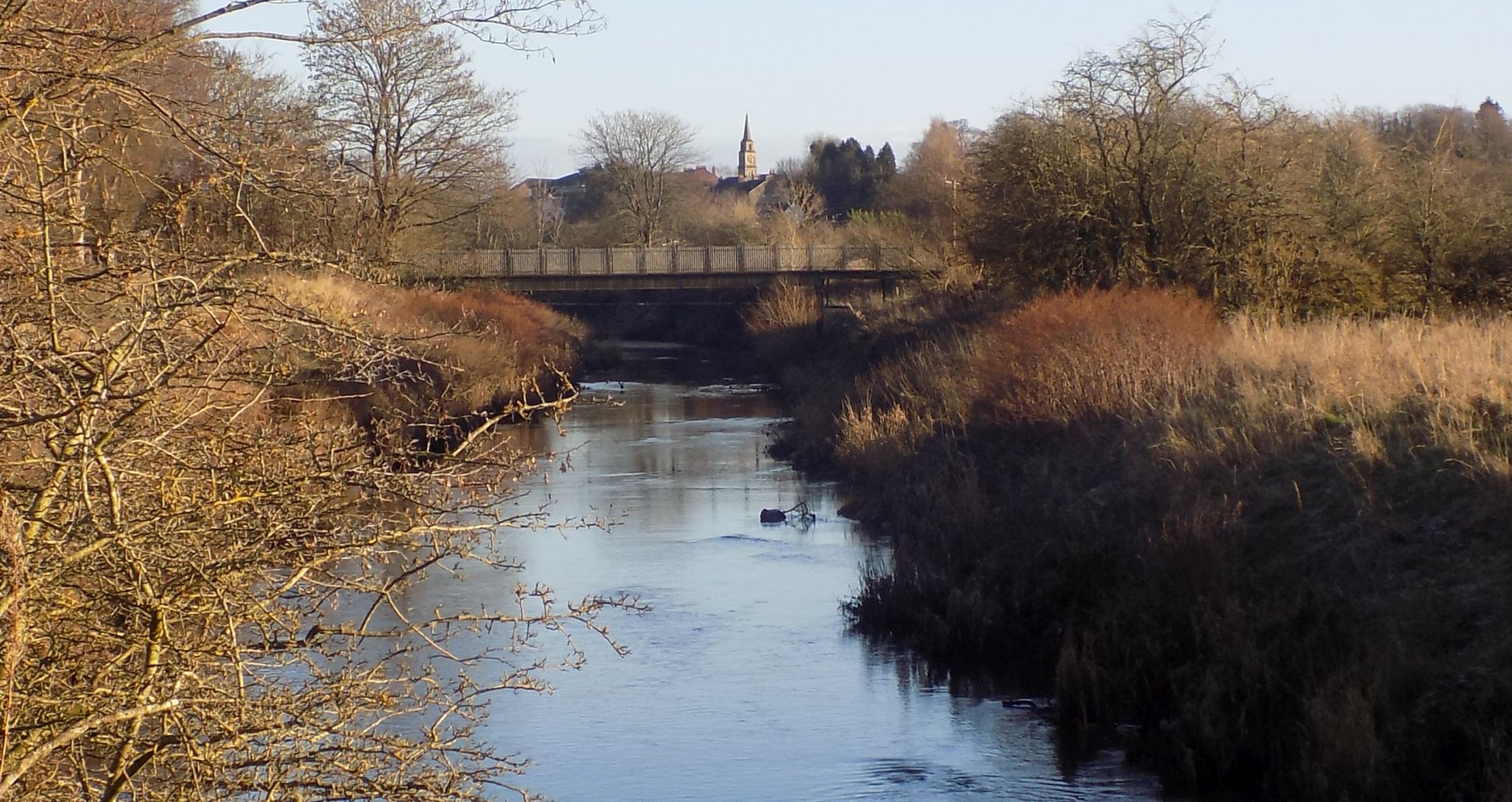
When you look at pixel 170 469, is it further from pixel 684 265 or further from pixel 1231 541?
pixel 684 265

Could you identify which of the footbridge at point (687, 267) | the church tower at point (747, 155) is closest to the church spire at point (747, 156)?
the church tower at point (747, 155)

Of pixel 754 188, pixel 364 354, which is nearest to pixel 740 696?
pixel 364 354

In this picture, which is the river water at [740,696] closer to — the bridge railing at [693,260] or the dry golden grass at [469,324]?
the dry golden grass at [469,324]

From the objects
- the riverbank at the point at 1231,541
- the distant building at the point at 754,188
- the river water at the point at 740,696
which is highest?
the distant building at the point at 754,188

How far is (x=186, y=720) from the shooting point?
15.7 feet

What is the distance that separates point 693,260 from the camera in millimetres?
38812

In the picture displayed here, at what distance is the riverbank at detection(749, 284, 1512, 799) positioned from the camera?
867 centimetres

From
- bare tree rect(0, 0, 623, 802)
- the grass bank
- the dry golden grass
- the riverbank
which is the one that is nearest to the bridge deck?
the dry golden grass

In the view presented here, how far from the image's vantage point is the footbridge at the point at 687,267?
119 feet

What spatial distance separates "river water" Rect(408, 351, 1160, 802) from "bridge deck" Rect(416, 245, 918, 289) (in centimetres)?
1875

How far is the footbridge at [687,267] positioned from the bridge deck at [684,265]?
19 millimetres

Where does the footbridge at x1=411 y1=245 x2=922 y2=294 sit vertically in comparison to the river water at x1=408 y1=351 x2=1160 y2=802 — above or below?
above

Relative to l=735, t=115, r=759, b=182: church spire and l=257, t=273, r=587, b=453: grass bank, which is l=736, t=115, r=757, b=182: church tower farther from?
l=257, t=273, r=587, b=453: grass bank

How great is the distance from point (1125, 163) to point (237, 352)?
18.7 metres
